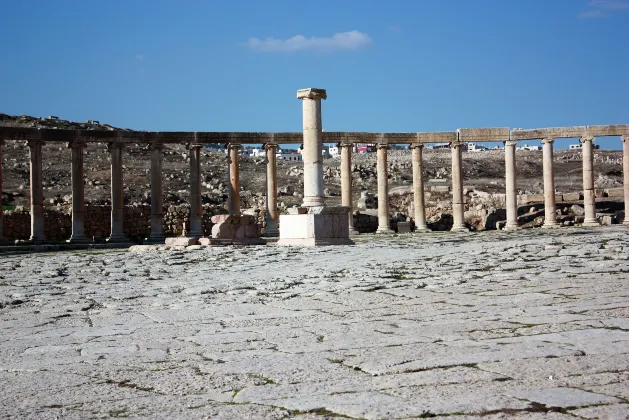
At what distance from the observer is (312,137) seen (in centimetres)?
2536

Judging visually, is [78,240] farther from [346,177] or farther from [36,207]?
[346,177]

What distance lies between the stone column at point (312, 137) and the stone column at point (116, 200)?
407 inches

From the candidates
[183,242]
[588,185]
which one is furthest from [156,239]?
[588,185]

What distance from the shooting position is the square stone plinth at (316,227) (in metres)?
23.9

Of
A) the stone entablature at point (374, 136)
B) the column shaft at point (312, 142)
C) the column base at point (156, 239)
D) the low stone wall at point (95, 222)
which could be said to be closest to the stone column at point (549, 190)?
the stone entablature at point (374, 136)

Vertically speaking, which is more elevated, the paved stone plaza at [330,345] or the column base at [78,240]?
the column base at [78,240]

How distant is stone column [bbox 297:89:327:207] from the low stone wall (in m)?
13.6

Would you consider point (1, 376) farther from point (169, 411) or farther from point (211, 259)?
point (211, 259)

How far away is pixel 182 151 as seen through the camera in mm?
66188

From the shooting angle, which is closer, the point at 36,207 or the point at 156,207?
the point at 36,207

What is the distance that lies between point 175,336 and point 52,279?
7.88 metres

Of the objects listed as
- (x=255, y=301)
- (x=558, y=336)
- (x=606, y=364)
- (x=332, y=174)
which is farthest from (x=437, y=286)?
(x=332, y=174)

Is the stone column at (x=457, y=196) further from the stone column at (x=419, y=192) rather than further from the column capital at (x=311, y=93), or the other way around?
the column capital at (x=311, y=93)

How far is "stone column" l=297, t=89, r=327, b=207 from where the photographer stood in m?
25.1
